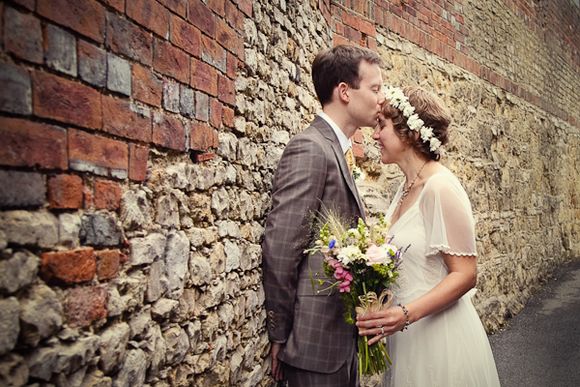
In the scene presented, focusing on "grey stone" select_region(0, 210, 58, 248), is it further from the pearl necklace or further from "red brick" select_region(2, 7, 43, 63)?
the pearl necklace

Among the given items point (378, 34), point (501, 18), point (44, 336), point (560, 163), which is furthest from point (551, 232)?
point (44, 336)

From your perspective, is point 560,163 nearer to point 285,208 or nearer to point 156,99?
point 285,208

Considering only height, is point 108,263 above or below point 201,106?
below

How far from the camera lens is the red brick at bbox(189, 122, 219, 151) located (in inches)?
78.6

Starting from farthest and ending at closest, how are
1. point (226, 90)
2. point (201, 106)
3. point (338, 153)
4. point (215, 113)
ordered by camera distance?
point (338, 153) < point (226, 90) < point (215, 113) < point (201, 106)

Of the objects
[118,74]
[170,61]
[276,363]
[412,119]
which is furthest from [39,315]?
[412,119]

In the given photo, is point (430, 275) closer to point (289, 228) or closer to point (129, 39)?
point (289, 228)

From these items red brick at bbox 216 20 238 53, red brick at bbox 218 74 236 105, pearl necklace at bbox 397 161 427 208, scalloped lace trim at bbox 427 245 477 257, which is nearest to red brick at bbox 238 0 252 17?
red brick at bbox 216 20 238 53

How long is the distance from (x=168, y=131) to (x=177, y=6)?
46 centimetres

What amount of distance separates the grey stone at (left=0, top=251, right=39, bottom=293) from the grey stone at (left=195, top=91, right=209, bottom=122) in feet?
3.18

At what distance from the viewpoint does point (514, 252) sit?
740 centimetres

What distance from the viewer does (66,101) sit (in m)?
1.31

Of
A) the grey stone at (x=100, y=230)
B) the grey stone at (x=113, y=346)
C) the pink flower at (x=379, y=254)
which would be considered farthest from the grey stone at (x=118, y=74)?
the pink flower at (x=379, y=254)

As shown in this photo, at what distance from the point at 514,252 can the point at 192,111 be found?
6584 mm
